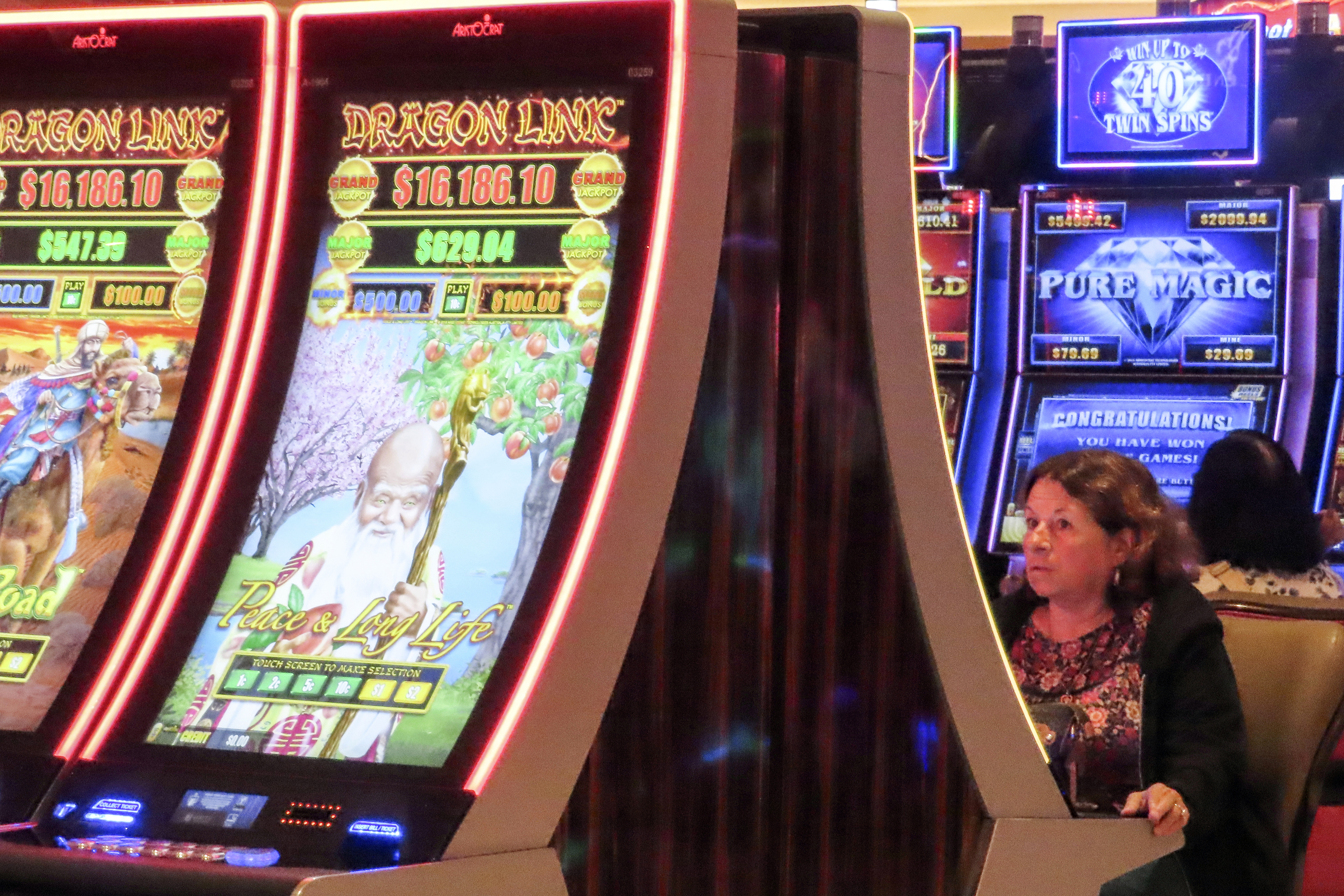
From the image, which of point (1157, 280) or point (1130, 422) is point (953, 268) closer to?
point (1157, 280)

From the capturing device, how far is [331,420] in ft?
6.70

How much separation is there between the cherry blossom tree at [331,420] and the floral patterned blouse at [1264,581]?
255cm

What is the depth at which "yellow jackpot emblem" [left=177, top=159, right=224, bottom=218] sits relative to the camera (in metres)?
2.17

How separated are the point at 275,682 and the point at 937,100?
4.54m

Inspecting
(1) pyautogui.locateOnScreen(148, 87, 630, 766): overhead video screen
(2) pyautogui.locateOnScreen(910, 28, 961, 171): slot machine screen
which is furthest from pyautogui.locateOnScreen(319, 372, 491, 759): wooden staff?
(2) pyautogui.locateOnScreen(910, 28, 961, 171): slot machine screen

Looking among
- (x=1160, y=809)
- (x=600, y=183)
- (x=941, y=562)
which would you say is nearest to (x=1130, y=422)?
(x=1160, y=809)

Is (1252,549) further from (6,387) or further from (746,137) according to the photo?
(6,387)

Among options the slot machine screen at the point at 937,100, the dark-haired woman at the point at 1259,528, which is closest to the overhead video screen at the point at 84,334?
the dark-haired woman at the point at 1259,528

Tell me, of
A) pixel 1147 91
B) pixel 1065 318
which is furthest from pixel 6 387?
pixel 1147 91

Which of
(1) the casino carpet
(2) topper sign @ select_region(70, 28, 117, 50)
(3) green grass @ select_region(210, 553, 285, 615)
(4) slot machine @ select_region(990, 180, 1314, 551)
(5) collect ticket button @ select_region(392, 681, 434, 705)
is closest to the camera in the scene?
(5) collect ticket button @ select_region(392, 681, 434, 705)

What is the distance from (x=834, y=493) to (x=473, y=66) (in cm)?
74

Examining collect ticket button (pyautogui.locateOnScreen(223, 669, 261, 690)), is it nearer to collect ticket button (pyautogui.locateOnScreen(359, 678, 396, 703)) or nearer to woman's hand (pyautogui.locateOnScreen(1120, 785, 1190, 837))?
collect ticket button (pyautogui.locateOnScreen(359, 678, 396, 703))

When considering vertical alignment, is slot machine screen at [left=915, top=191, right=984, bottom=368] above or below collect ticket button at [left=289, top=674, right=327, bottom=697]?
above

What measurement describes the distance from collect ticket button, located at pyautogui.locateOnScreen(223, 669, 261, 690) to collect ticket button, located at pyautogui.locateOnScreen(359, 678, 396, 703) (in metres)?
0.15
